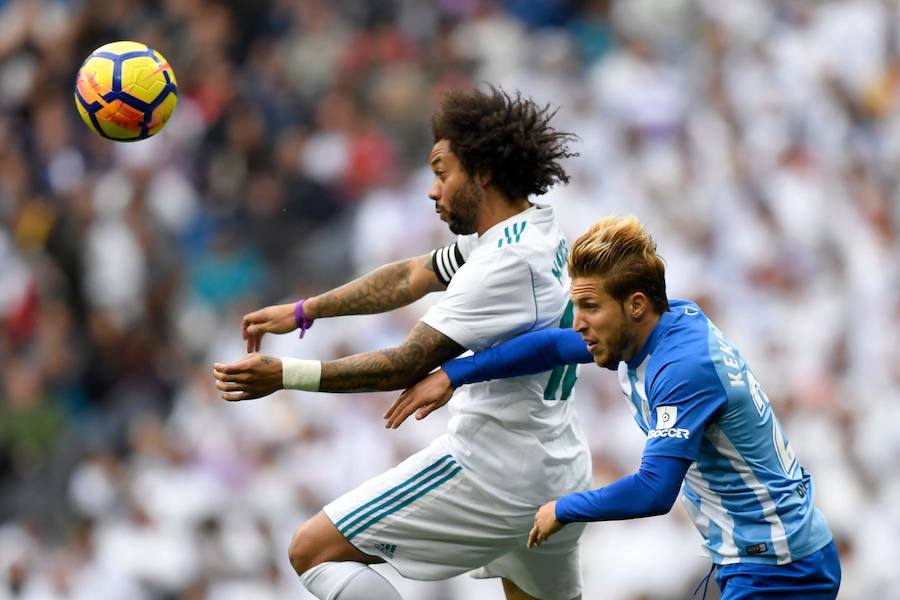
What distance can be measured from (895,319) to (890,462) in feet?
4.53

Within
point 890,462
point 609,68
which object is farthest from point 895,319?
point 609,68

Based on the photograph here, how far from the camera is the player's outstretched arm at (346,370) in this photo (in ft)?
18.9

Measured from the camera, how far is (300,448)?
37.7ft

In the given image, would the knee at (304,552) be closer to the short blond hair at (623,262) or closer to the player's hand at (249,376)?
the player's hand at (249,376)

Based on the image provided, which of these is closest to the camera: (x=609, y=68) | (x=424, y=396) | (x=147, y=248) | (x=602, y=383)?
(x=424, y=396)

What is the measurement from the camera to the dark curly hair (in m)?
6.33

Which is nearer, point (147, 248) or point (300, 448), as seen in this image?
point (300, 448)

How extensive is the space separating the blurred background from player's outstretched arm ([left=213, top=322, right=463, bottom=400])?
Answer: 14.7 ft

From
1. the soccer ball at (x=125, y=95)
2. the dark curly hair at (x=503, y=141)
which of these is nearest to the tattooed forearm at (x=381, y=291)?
the dark curly hair at (x=503, y=141)

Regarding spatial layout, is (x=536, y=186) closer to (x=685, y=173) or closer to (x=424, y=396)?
(x=424, y=396)

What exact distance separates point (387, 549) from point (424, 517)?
0.68 feet

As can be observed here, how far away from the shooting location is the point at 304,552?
6.30 m

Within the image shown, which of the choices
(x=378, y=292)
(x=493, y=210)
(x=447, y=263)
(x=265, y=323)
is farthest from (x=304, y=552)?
(x=493, y=210)

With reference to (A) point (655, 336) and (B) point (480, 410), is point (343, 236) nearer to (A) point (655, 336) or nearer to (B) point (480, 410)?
(B) point (480, 410)
